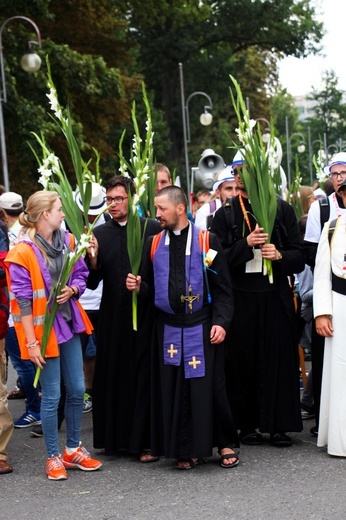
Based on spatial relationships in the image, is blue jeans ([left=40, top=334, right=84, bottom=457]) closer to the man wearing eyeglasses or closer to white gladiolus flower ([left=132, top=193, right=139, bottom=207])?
white gladiolus flower ([left=132, top=193, right=139, bottom=207])

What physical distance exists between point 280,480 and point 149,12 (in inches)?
1003

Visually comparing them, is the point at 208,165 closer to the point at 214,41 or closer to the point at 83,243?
the point at 83,243

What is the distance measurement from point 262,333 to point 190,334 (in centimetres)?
81

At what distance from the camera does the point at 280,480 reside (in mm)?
6160

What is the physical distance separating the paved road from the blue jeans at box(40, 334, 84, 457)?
0.27 m

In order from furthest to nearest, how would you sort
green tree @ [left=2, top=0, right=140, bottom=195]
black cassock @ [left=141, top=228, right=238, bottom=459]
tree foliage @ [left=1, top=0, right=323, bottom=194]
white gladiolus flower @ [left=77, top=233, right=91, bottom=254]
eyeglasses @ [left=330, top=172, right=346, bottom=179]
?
1. tree foliage @ [left=1, top=0, right=323, bottom=194]
2. green tree @ [left=2, top=0, right=140, bottom=195]
3. eyeglasses @ [left=330, top=172, right=346, bottom=179]
4. black cassock @ [left=141, top=228, right=238, bottom=459]
5. white gladiolus flower @ [left=77, top=233, right=91, bottom=254]

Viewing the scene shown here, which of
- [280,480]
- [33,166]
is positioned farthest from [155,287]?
[33,166]

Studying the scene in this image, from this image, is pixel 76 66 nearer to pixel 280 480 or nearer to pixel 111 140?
pixel 111 140

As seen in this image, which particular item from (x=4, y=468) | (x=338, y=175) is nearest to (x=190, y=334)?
(x=4, y=468)

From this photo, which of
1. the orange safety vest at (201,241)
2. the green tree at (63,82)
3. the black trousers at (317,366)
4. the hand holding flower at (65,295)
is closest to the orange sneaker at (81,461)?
the hand holding flower at (65,295)

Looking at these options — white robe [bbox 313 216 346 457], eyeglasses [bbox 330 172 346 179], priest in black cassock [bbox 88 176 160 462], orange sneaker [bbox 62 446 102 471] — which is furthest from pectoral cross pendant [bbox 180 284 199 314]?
eyeglasses [bbox 330 172 346 179]

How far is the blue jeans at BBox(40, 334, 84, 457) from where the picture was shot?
21.3ft

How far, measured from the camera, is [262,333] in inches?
285

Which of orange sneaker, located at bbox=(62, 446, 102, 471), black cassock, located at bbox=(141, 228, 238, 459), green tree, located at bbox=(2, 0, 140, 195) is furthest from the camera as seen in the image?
green tree, located at bbox=(2, 0, 140, 195)
